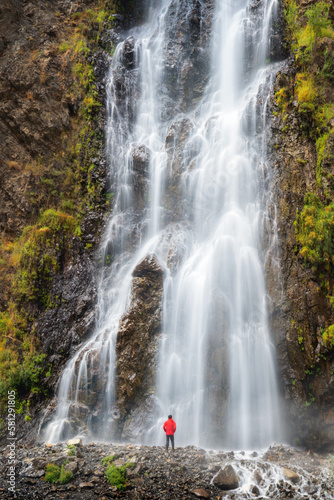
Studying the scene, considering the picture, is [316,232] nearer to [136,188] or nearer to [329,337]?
[329,337]

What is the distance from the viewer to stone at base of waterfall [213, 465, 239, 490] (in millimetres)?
7368

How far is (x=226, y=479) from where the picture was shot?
7.45m

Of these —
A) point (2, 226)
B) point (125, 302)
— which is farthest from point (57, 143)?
point (125, 302)

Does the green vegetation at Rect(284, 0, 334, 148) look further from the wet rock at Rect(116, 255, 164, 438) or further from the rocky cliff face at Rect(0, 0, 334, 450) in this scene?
the wet rock at Rect(116, 255, 164, 438)

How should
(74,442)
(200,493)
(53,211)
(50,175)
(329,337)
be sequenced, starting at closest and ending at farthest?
(200,493) → (329,337) → (74,442) → (53,211) → (50,175)

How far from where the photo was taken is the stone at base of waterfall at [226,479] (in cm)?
737

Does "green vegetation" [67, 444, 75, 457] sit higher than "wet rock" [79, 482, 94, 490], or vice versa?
"green vegetation" [67, 444, 75, 457]

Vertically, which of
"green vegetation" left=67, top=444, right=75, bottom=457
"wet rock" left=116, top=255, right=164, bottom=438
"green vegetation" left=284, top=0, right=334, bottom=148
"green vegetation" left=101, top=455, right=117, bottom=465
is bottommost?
"green vegetation" left=101, top=455, right=117, bottom=465

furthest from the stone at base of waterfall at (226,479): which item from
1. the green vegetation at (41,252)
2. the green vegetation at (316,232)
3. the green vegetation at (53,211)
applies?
the green vegetation at (41,252)

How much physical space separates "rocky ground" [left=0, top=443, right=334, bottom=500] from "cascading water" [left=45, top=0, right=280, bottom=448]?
1.40m

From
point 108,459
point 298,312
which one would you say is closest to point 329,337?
point 298,312

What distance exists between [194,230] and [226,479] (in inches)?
365

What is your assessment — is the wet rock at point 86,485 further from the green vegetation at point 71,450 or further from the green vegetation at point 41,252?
the green vegetation at point 41,252

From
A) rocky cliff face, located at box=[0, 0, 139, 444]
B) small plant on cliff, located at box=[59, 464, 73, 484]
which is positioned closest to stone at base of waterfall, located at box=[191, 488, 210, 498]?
small plant on cliff, located at box=[59, 464, 73, 484]
